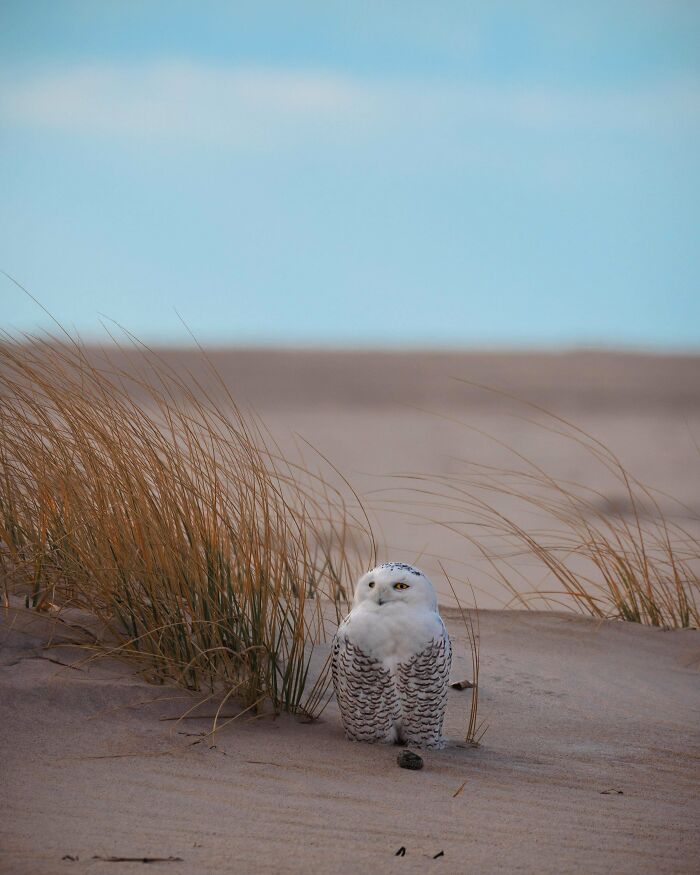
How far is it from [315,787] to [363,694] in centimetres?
29

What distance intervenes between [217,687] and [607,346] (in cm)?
3358

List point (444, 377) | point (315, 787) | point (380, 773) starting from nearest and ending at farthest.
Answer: point (315, 787) → point (380, 773) → point (444, 377)

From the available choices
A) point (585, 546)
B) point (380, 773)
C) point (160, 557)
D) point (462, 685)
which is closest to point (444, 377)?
point (585, 546)

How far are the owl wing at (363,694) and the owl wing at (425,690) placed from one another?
3 cm

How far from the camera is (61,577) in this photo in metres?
3.27

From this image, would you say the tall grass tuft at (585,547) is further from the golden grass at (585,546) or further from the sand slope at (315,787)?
the sand slope at (315,787)

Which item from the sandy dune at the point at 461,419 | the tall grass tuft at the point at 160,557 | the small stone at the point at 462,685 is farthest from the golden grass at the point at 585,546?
the tall grass tuft at the point at 160,557

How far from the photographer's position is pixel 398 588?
268 cm

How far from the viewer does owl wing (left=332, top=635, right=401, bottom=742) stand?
2.63 meters

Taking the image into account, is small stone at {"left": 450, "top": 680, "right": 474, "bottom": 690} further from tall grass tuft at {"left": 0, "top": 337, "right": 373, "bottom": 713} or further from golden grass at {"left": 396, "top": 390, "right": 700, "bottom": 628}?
tall grass tuft at {"left": 0, "top": 337, "right": 373, "bottom": 713}

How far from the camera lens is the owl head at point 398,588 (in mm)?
2670

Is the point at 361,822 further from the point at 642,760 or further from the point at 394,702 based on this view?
the point at 642,760

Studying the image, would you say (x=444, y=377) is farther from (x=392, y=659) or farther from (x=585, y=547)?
(x=392, y=659)

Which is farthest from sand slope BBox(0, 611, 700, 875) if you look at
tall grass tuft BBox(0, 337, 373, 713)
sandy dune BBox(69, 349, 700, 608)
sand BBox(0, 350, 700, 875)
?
sandy dune BBox(69, 349, 700, 608)
